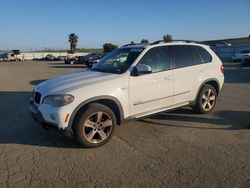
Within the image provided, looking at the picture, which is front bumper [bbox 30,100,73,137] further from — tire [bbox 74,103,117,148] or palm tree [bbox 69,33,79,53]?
palm tree [bbox 69,33,79,53]

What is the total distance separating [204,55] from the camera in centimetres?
654

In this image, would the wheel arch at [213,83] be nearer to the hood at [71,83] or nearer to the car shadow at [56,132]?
the car shadow at [56,132]

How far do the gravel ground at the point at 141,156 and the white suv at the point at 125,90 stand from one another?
43 cm

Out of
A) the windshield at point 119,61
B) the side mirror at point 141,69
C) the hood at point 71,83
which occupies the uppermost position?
the windshield at point 119,61

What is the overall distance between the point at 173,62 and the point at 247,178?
2.95 metres

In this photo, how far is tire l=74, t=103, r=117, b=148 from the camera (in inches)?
180

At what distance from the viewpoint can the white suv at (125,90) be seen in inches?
180

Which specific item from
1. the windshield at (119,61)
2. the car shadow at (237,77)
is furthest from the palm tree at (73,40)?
the windshield at (119,61)

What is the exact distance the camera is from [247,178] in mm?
3547

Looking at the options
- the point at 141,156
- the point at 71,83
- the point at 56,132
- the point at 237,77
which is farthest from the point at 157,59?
the point at 237,77

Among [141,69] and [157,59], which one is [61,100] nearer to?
[141,69]

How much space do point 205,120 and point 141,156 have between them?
99.7 inches

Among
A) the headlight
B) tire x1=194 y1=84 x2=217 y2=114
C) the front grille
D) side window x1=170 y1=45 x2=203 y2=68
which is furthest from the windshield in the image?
tire x1=194 y1=84 x2=217 y2=114

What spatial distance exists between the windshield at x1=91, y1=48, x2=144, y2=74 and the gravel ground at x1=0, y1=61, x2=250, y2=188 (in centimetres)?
130
